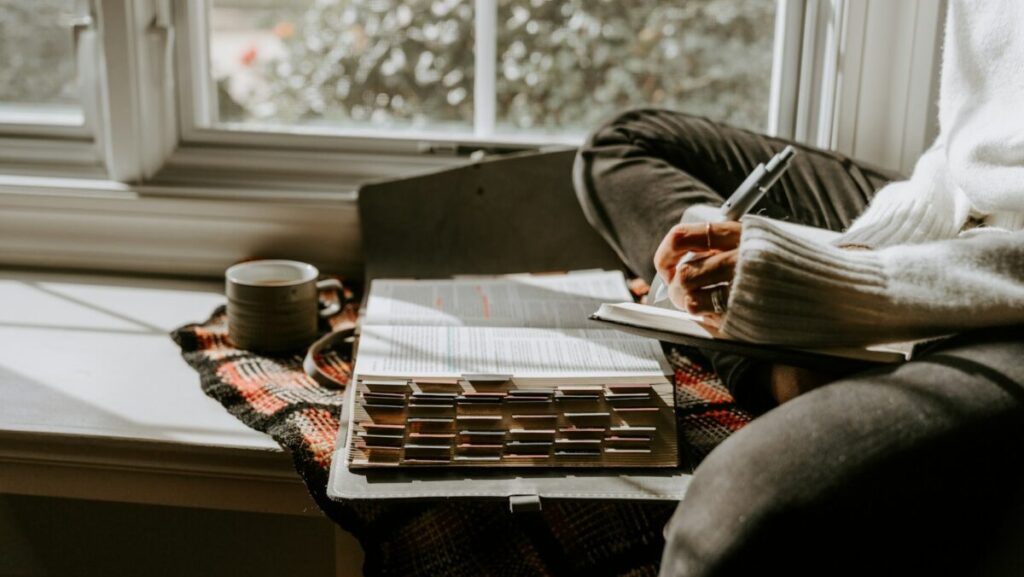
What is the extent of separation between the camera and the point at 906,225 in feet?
2.80

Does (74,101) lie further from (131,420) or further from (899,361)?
(899,361)

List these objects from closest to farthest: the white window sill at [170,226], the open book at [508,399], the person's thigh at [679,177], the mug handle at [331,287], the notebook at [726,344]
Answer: the notebook at [726,344], the open book at [508,399], the person's thigh at [679,177], the mug handle at [331,287], the white window sill at [170,226]

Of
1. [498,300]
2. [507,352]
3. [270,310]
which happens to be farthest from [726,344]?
[270,310]

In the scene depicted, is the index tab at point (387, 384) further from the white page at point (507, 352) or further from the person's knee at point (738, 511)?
the person's knee at point (738, 511)

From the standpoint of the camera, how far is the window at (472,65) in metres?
1.44

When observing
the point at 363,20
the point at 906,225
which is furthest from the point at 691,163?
the point at 363,20

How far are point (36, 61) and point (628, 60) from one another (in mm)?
937

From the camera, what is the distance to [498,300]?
1056mm

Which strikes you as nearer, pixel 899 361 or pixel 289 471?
pixel 899 361

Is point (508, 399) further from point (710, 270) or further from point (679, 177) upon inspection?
point (679, 177)

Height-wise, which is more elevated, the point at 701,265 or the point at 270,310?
the point at 701,265

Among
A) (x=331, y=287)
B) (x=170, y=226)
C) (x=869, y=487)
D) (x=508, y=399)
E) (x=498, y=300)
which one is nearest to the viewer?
(x=869, y=487)

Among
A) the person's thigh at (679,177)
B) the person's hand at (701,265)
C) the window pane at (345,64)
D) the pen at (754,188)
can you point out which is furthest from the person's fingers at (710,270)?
the window pane at (345,64)

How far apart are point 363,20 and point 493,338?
0.80 m
